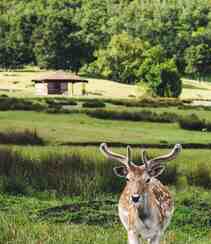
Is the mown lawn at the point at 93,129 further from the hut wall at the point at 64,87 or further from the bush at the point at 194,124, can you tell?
the hut wall at the point at 64,87

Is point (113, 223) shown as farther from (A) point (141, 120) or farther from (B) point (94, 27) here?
(B) point (94, 27)

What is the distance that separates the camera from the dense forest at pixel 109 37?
137250mm

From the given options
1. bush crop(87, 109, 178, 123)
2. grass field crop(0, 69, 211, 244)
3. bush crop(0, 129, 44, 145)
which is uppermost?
grass field crop(0, 69, 211, 244)

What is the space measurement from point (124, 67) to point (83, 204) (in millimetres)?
122308

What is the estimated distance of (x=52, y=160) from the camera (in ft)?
62.0

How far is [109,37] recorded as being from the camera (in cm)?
16412

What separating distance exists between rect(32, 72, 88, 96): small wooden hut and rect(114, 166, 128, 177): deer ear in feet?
296

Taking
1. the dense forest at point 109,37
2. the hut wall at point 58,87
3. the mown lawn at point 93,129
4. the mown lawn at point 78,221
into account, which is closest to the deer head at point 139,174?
the mown lawn at point 78,221

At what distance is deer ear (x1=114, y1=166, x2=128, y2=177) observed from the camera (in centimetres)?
953

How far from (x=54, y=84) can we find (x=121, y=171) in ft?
304

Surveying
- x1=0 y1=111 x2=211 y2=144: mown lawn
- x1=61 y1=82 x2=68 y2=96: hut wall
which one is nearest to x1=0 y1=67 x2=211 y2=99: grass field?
x1=61 y1=82 x2=68 y2=96: hut wall

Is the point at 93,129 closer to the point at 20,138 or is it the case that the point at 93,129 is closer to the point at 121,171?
the point at 20,138

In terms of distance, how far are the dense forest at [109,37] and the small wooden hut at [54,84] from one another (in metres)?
19.7

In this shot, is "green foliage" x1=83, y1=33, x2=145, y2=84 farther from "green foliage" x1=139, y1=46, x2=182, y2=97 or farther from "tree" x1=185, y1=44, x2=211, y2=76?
"tree" x1=185, y1=44, x2=211, y2=76
